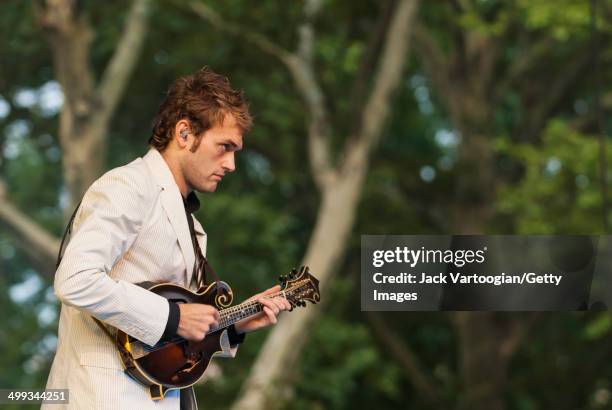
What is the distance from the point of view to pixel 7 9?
17.1 m

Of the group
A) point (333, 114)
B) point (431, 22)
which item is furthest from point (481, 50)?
point (333, 114)

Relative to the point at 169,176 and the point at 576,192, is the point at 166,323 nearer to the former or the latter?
the point at 169,176

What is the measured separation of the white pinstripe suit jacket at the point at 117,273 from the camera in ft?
10.3

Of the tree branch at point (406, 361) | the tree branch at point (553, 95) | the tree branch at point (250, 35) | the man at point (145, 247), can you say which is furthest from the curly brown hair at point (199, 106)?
the tree branch at point (553, 95)

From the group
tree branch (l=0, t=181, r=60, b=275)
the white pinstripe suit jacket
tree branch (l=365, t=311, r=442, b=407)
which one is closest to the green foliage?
tree branch (l=365, t=311, r=442, b=407)

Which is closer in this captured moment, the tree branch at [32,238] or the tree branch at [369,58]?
the tree branch at [369,58]

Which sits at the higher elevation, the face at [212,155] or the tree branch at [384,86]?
the tree branch at [384,86]

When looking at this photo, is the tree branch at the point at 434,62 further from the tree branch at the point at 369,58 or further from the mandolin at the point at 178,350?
the mandolin at the point at 178,350

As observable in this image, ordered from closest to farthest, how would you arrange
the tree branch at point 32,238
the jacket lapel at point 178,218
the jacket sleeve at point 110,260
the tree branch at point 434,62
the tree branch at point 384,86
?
the jacket sleeve at point 110,260 < the jacket lapel at point 178,218 < the tree branch at point 384,86 < the tree branch at point 32,238 < the tree branch at point 434,62

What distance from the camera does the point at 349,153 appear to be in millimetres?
13852

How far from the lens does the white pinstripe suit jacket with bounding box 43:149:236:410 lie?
3133 mm

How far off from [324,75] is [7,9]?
4.36 metres

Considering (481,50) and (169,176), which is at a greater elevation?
(481,50)

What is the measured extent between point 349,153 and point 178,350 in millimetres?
10444
